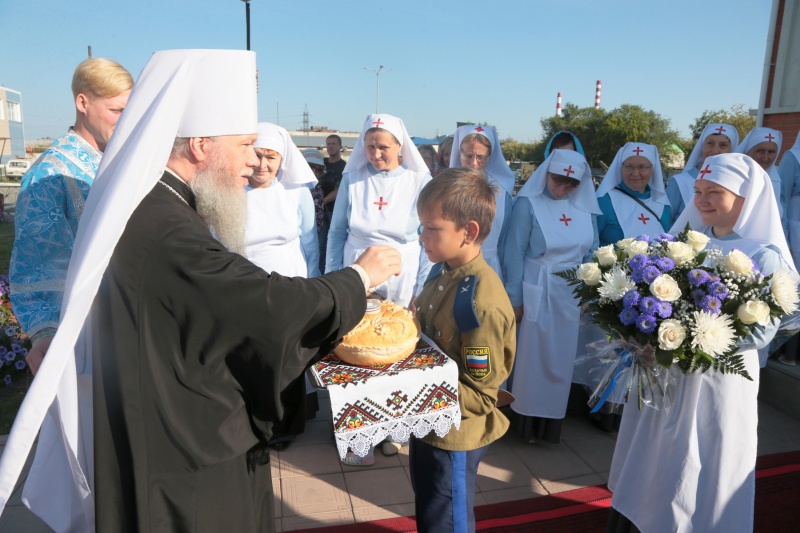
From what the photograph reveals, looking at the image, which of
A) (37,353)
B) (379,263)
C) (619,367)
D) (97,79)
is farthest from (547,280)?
(37,353)

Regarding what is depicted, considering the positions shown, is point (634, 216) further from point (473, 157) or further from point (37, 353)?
point (37, 353)

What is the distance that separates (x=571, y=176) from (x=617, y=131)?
131 ft

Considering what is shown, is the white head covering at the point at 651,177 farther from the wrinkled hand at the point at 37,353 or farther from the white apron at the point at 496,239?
the wrinkled hand at the point at 37,353

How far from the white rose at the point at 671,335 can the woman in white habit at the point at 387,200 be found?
225cm

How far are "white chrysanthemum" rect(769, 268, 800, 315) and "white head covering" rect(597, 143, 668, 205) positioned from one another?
2.69m

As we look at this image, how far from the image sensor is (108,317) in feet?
5.63

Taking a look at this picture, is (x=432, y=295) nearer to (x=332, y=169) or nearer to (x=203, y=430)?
(x=203, y=430)

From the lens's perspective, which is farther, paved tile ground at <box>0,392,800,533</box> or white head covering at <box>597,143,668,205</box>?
white head covering at <box>597,143,668,205</box>

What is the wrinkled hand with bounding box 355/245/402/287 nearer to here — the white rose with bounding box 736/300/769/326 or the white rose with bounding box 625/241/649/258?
the white rose with bounding box 625/241/649/258

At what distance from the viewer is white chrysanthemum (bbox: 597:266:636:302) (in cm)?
245

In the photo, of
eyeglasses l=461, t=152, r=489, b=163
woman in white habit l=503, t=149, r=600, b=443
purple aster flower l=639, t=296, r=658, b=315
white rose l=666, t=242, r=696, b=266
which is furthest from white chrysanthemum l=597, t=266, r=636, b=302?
eyeglasses l=461, t=152, r=489, b=163

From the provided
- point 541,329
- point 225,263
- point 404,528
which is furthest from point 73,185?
point 541,329

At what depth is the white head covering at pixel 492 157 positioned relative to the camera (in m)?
4.62

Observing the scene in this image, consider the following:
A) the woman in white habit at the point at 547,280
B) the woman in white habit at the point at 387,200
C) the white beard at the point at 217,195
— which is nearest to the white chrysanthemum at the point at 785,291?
the woman in white habit at the point at 547,280
